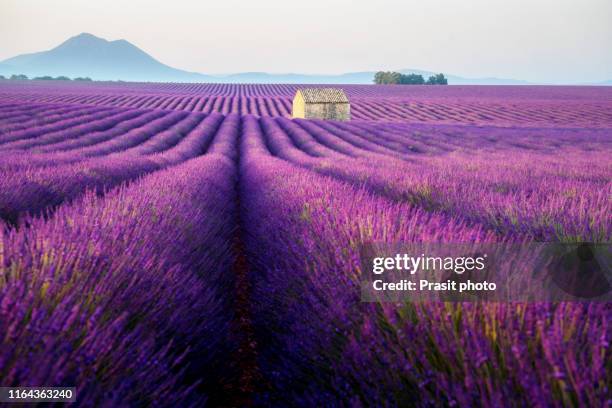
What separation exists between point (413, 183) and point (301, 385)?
292cm

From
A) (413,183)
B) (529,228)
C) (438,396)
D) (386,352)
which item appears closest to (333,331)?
(386,352)

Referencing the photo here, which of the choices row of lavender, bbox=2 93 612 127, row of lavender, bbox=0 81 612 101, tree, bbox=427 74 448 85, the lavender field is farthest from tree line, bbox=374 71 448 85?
the lavender field

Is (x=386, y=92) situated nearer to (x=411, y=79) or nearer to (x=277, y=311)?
(x=411, y=79)

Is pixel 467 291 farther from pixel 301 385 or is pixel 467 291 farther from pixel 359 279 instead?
pixel 301 385

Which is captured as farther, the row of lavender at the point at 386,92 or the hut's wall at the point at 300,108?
the row of lavender at the point at 386,92

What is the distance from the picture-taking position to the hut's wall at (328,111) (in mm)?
32938

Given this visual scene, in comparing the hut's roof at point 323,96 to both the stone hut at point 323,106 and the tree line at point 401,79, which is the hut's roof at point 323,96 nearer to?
the stone hut at point 323,106

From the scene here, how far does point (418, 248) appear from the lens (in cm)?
192

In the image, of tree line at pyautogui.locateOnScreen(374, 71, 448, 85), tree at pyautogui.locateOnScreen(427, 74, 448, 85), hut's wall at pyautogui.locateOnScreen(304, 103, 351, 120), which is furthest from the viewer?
tree at pyautogui.locateOnScreen(427, 74, 448, 85)

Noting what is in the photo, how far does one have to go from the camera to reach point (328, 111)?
3353 cm

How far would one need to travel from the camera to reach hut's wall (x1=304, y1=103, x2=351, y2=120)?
32938 mm

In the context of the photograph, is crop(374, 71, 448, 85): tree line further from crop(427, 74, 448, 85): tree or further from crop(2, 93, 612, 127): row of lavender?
crop(2, 93, 612, 127): row of lavender

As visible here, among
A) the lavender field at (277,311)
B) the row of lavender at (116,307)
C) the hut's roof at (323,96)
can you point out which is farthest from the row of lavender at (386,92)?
the row of lavender at (116,307)

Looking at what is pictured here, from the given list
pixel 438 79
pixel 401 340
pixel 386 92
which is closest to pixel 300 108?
pixel 401 340
